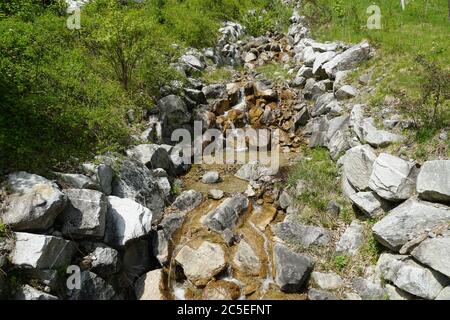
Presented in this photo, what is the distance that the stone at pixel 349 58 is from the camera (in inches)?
565

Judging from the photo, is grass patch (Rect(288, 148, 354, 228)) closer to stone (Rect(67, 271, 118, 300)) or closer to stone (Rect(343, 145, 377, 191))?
stone (Rect(343, 145, 377, 191))

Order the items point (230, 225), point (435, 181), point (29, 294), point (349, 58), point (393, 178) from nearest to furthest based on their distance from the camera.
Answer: point (29, 294), point (435, 181), point (393, 178), point (230, 225), point (349, 58)

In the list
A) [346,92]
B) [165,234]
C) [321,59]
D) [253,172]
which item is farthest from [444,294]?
[321,59]

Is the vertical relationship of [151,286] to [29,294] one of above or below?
below

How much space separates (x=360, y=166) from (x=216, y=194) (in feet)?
14.3

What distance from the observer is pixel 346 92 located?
13070mm

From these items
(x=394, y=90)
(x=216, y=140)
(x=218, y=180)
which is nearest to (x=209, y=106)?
(x=216, y=140)

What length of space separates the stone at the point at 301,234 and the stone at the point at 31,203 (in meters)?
5.51

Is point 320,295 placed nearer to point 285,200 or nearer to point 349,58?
point 285,200

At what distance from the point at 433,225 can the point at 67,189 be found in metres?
7.73

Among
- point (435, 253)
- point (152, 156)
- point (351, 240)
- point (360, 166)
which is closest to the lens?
point (435, 253)

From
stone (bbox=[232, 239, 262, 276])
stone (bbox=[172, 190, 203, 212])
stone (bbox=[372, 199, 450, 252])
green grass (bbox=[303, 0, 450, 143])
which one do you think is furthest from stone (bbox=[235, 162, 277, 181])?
stone (bbox=[372, 199, 450, 252])

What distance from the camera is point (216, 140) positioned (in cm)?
1537

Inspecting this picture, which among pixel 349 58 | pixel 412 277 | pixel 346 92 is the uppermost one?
pixel 349 58
